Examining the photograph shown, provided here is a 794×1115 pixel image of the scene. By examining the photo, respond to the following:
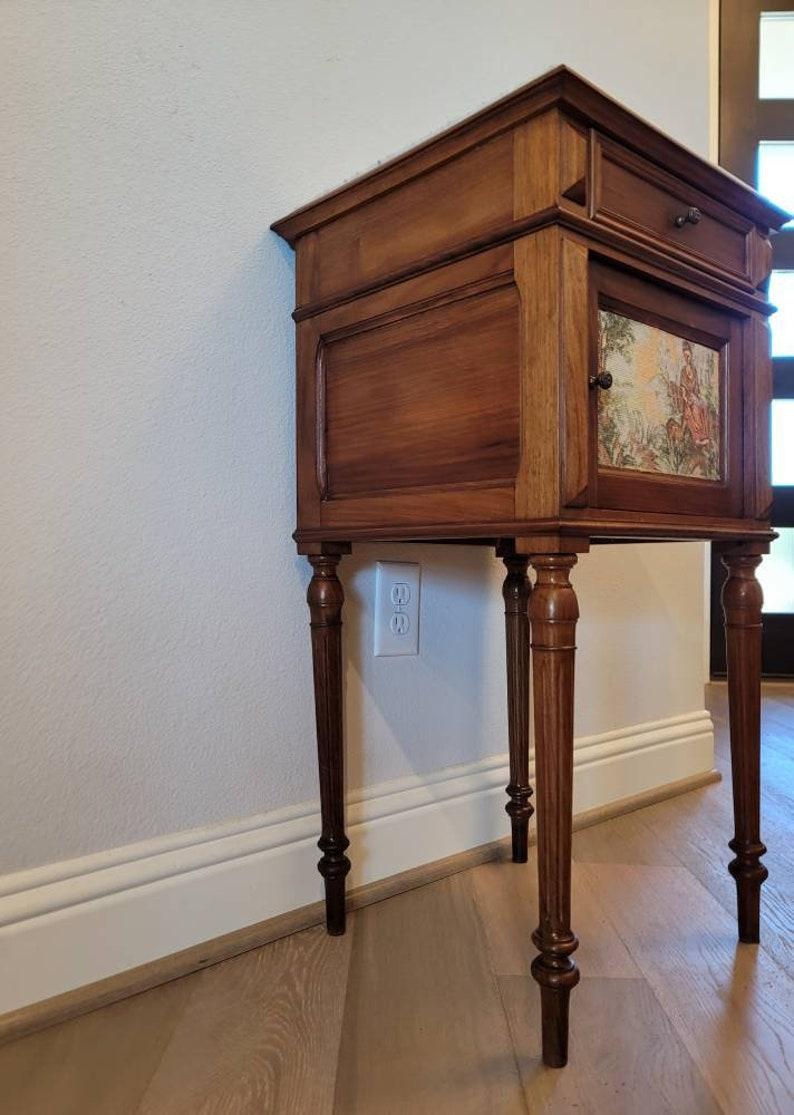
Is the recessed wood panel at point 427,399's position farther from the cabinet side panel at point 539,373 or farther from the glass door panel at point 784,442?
the glass door panel at point 784,442

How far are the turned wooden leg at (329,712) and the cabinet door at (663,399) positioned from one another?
345 mm

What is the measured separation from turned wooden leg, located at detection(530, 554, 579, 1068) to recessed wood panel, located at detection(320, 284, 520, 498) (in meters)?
0.11

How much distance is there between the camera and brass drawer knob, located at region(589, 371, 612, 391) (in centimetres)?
63

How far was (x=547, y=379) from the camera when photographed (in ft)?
1.96

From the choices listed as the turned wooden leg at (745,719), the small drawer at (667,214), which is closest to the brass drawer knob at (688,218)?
the small drawer at (667,214)

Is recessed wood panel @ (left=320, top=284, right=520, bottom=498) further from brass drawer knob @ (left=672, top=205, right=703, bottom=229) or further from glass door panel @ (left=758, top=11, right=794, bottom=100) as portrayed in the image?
glass door panel @ (left=758, top=11, right=794, bottom=100)

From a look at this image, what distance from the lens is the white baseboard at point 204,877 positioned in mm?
708

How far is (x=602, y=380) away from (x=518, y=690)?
21.7 inches

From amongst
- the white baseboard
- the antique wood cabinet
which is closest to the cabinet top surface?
the antique wood cabinet

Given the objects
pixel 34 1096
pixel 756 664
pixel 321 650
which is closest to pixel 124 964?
pixel 34 1096

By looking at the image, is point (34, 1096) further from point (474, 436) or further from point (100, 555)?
point (474, 436)

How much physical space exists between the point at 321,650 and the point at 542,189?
52 centimetres

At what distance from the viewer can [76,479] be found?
0.75 m

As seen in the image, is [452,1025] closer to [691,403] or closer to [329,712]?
[329,712]
